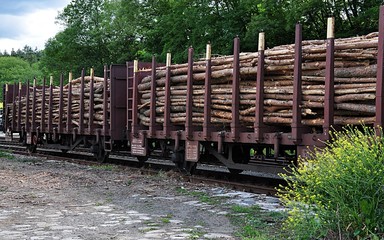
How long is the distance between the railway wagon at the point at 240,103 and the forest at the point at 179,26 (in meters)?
1.64

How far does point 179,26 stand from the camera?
33.9m

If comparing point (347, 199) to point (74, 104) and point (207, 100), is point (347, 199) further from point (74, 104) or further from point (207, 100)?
point (74, 104)

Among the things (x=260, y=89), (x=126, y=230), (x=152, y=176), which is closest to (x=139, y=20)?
(x=152, y=176)

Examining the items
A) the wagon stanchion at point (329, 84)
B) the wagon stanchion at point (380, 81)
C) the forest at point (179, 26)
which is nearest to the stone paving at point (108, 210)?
the wagon stanchion at point (329, 84)

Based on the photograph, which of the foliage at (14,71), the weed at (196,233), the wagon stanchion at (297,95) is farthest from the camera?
the foliage at (14,71)

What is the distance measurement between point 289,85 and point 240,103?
1.21 m

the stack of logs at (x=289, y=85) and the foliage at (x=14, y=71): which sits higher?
the foliage at (x=14, y=71)

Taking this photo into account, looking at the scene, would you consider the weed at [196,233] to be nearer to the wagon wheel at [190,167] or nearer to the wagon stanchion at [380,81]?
the wagon stanchion at [380,81]

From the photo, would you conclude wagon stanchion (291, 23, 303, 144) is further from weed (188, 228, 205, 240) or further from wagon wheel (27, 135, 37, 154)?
wagon wheel (27, 135, 37, 154)

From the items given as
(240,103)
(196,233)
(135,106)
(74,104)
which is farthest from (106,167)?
(196,233)

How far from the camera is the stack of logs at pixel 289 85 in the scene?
8.24 meters

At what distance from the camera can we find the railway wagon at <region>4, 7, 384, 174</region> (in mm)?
8305

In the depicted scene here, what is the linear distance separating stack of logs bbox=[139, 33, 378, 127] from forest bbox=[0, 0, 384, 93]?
155cm

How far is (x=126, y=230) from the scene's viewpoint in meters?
6.45
